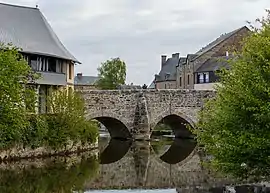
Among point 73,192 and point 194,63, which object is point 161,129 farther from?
point 73,192

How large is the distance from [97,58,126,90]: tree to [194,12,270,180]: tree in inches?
1850

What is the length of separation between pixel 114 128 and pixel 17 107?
57.7ft

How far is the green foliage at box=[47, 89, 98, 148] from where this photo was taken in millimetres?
28969

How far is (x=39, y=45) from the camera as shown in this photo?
109 feet

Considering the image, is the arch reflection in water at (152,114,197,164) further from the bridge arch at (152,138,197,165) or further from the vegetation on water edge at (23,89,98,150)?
the vegetation on water edge at (23,89,98,150)

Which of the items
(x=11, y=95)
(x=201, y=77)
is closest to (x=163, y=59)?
(x=201, y=77)

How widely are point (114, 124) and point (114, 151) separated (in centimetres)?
722

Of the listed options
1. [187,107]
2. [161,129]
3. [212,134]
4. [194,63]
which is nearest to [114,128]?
[187,107]

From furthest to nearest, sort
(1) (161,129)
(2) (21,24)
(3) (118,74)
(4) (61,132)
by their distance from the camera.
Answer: (3) (118,74) < (1) (161,129) < (2) (21,24) < (4) (61,132)

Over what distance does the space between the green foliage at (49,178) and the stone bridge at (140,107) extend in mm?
11797

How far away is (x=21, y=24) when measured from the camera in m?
34.4

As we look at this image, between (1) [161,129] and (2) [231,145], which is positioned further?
(1) [161,129]

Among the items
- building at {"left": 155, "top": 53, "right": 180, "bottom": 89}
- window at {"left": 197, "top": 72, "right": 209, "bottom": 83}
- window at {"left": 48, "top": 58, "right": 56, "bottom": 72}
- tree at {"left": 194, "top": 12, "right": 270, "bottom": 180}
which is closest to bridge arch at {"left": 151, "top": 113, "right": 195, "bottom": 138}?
window at {"left": 48, "top": 58, "right": 56, "bottom": 72}

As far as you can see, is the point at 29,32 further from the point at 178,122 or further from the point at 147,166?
the point at 178,122
